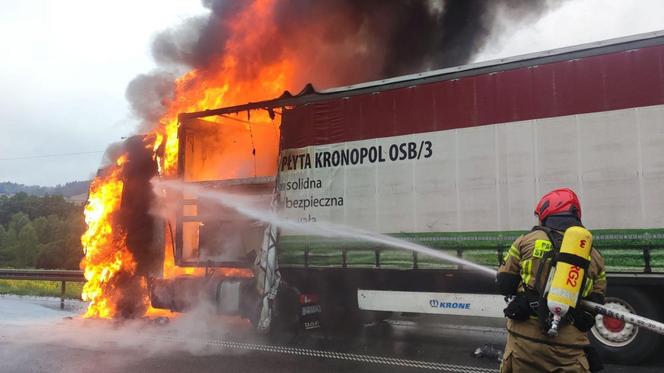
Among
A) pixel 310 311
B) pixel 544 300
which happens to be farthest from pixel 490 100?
pixel 544 300

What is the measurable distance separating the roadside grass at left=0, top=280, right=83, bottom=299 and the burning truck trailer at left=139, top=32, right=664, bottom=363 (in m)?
7.53

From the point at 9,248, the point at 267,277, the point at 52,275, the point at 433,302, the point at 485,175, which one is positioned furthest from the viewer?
the point at 9,248

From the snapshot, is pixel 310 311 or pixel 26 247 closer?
pixel 310 311

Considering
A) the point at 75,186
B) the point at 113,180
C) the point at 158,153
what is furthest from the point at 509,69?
the point at 75,186

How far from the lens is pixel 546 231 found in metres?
2.85

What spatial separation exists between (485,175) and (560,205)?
3.84 m

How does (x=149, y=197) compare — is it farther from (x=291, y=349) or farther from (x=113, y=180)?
(x=291, y=349)

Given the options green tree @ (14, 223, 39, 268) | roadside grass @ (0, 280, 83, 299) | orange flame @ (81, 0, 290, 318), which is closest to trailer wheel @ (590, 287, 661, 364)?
orange flame @ (81, 0, 290, 318)

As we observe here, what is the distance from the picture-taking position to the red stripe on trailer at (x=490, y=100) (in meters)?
5.91

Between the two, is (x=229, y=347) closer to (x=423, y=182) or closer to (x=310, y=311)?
(x=310, y=311)

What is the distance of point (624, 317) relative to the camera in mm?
2652

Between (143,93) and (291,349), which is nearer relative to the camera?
(291,349)

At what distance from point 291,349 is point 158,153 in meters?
4.31

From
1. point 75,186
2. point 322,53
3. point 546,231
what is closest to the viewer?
point 546,231
